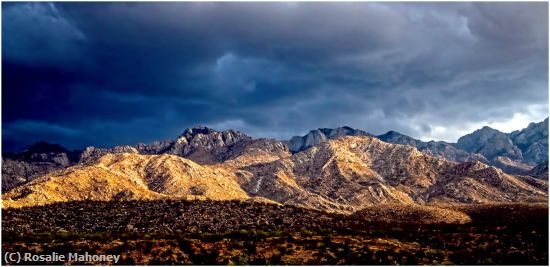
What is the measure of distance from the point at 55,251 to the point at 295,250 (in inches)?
899

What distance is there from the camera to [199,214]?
83.7 meters

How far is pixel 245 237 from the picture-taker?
195 ft

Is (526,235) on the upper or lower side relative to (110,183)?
lower

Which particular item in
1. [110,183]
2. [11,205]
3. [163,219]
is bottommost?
[163,219]

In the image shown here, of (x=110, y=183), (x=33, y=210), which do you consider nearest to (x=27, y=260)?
(x=33, y=210)

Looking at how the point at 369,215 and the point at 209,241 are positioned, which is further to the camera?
the point at 369,215

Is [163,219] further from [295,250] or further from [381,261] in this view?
[381,261]

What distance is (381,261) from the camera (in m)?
44.8

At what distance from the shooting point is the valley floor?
46.9m

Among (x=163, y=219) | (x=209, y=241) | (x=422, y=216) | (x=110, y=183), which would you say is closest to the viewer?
(x=209, y=241)

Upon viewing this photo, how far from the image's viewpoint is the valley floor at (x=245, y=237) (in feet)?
154

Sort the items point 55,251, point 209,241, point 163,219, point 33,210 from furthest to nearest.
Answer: point 33,210
point 163,219
point 209,241
point 55,251

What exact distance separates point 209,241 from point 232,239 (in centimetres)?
276

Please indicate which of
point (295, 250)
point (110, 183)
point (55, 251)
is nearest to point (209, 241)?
point (295, 250)
